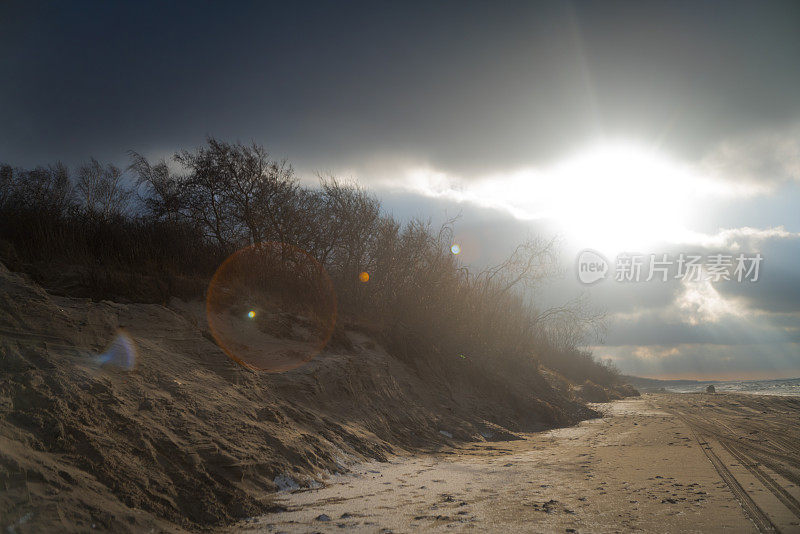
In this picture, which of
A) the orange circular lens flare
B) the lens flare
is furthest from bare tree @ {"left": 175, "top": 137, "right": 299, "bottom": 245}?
the lens flare

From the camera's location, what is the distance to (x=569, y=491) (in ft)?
17.5

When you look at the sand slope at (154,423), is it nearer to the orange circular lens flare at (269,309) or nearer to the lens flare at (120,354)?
the lens flare at (120,354)

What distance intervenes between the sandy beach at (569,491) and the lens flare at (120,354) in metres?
2.60

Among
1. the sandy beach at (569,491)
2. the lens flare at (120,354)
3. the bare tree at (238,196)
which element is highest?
the bare tree at (238,196)

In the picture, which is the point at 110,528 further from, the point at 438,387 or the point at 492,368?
the point at 492,368

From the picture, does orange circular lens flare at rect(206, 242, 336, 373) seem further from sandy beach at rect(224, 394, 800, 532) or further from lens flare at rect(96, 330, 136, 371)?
sandy beach at rect(224, 394, 800, 532)

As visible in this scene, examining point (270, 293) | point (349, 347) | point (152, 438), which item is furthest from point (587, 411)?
point (152, 438)

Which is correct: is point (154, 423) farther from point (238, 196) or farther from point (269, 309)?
point (238, 196)

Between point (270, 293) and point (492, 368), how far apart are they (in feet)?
23.9

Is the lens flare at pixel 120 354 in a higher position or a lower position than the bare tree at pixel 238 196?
→ lower

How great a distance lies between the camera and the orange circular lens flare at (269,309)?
29.2ft

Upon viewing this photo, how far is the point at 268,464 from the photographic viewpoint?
17.0 feet

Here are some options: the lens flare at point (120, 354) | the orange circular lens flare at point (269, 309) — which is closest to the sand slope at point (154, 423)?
the lens flare at point (120, 354)

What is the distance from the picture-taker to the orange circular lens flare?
8.91m
